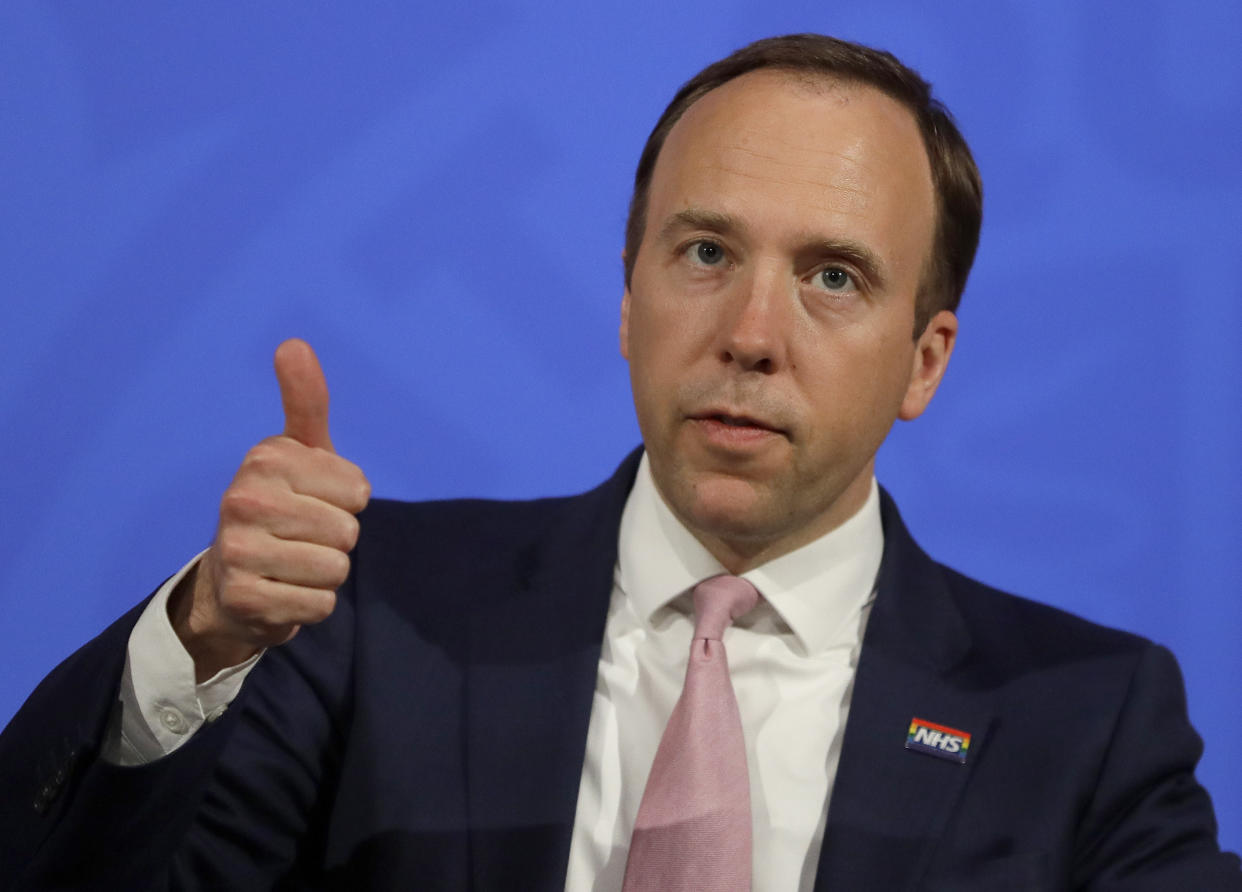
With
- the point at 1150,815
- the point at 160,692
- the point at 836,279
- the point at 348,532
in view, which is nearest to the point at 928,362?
the point at 836,279

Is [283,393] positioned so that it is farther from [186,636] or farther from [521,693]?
[521,693]

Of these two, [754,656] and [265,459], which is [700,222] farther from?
[265,459]

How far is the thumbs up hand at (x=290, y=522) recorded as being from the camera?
4.54 feet

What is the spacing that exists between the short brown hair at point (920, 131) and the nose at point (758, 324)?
29 centimetres

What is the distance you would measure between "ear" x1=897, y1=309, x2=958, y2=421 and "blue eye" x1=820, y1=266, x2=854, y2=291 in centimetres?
23

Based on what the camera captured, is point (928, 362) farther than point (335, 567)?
Yes

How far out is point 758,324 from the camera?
1790 millimetres

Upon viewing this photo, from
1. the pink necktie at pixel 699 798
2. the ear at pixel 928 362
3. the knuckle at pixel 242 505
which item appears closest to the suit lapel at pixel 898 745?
the pink necktie at pixel 699 798

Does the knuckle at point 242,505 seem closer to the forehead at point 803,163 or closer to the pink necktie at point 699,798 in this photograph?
the pink necktie at point 699,798

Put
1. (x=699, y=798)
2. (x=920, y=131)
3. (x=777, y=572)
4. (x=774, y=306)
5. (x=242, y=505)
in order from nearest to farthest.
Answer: (x=242, y=505)
(x=699, y=798)
(x=774, y=306)
(x=777, y=572)
(x=920, y=131)

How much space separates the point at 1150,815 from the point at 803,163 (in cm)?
98

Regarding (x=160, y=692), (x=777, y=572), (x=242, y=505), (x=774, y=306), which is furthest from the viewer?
(x=777, y=572)

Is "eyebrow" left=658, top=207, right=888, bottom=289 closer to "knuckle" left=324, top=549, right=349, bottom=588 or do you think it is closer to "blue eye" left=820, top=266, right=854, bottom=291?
"blue eye" left=820, top=266, right=854, bottom=291

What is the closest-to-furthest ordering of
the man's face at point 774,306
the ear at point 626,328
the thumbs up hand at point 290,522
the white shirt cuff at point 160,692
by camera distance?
the thumbs up hand at point 290,522, the white shirt cuff at point 160,692, the man's face at point 774,306, the ear at point 626,328
